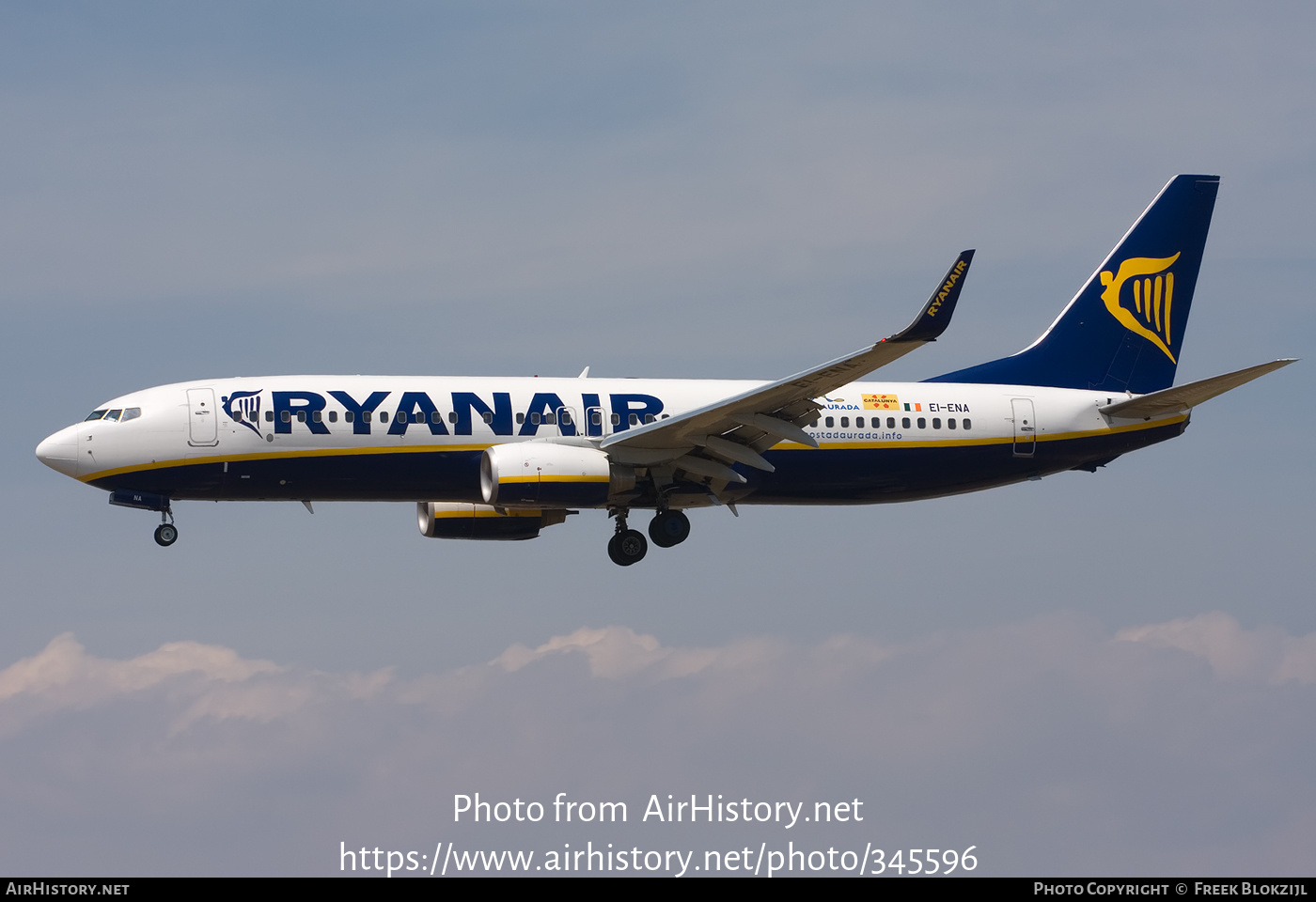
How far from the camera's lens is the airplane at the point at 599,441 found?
41.6 meters

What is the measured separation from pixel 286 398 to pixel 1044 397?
2156 centimetres

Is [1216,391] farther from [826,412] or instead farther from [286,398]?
[286,398]

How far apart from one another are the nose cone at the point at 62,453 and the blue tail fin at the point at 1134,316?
24113 mm

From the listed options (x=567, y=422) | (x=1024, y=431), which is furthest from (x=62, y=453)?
(x=1024, y=431)

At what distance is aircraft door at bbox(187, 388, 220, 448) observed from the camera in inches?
1638

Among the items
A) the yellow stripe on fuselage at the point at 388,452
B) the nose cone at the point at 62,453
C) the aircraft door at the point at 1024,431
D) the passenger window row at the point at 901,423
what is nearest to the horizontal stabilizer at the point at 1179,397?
the aircraft door at the point at 1024,431

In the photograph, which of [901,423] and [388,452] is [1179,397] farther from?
[388,452]

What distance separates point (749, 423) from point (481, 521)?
422 inches

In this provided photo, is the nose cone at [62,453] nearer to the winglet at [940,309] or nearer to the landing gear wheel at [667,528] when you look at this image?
the landing gear wheel at [667,528]

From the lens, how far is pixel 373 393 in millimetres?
42375

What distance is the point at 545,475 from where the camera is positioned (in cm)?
4091

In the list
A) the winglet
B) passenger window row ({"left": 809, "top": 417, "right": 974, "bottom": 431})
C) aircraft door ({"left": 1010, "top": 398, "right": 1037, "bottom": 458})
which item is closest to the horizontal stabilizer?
aircraft door ({"left": 1010, "top": 398, "right": 1037, "bottom": 458})

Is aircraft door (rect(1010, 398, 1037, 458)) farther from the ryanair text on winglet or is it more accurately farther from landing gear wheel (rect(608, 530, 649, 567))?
the ryanair text on winglet
